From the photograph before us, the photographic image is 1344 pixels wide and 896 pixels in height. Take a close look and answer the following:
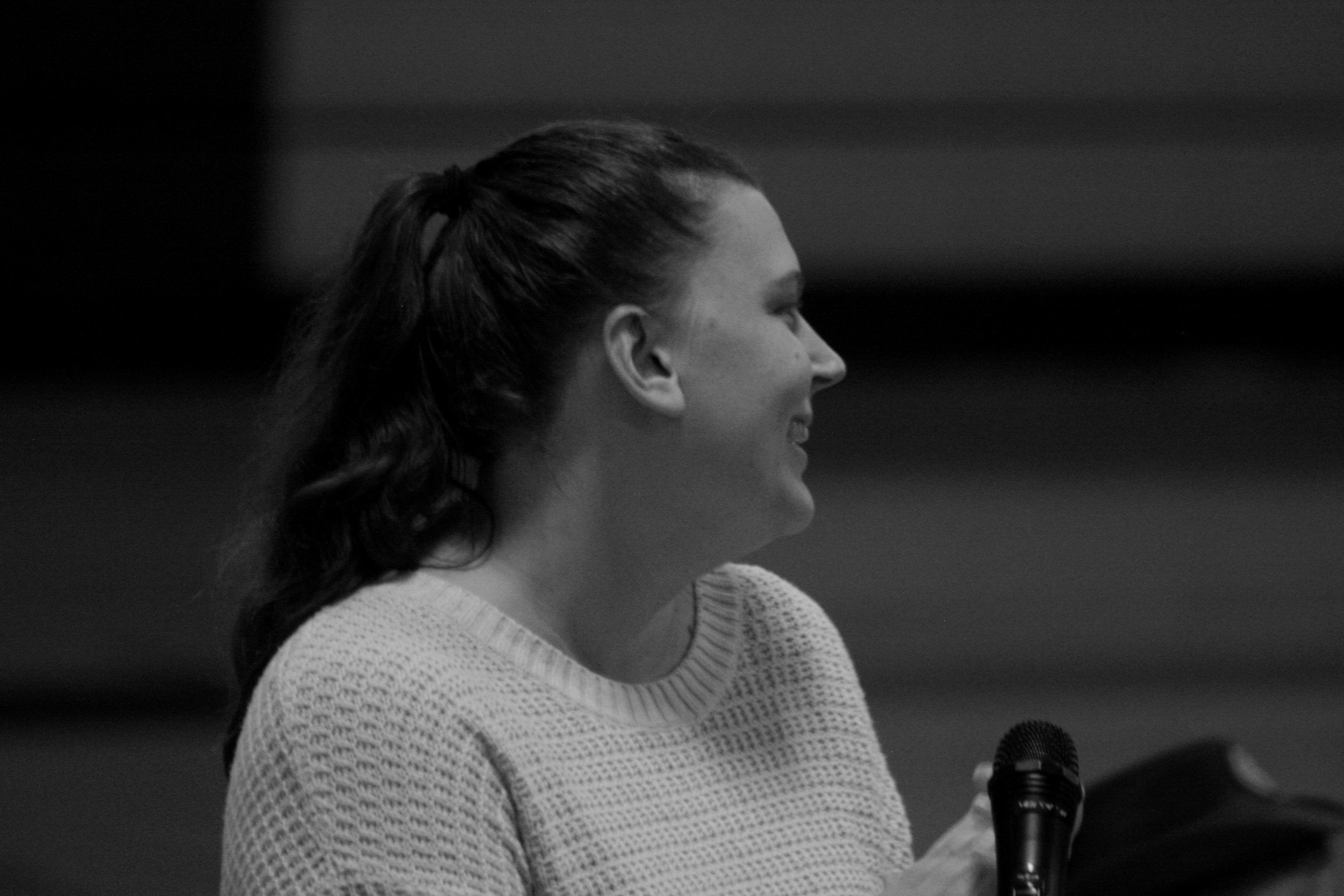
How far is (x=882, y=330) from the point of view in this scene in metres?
3.68

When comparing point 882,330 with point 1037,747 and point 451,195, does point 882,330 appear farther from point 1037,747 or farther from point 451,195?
point 1037,747

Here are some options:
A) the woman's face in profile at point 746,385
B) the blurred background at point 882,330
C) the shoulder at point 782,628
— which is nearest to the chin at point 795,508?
the woman's face in profile at point 746,385

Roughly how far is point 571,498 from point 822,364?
0.81 feet

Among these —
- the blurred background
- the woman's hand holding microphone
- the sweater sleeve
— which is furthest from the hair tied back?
the blurred background

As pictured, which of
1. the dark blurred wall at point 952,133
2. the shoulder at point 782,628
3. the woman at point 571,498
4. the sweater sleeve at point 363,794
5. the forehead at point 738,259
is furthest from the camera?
the dark blurred wall at point 952,133

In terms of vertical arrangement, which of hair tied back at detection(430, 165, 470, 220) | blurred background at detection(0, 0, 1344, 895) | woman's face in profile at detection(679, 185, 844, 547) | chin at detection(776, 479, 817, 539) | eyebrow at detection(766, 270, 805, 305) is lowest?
blurred background at detection(0, 0, 1344, 895)

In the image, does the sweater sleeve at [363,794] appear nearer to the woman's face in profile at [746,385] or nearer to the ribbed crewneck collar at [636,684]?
the ribbed crewneck collar at [636,684]

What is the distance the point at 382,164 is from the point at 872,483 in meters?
1.27

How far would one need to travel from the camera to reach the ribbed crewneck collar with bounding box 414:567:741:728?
149 cm

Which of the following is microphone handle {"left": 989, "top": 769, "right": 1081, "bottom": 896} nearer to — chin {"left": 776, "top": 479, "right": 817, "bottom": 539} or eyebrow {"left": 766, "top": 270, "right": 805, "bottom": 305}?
chin {"left": 776, "top": 479, "right": 817, "bottom": 539}

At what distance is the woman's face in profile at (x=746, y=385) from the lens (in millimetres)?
1512

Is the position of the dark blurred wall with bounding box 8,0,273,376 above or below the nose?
below

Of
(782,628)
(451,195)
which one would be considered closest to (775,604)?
(782,628)

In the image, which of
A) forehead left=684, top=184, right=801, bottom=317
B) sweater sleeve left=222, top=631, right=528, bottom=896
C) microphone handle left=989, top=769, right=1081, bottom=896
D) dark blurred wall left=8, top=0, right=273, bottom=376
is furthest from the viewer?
dark blurred wall left=8, top=0, right=273, bottom=376
